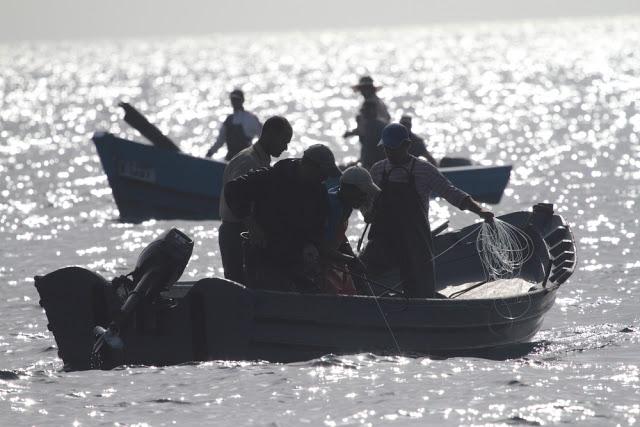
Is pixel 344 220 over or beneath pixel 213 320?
over

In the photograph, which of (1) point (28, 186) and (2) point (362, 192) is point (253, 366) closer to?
(2) point (362, 192)

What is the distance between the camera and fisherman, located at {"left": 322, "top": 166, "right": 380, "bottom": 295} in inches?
492

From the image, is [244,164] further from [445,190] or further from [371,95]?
[371,95]

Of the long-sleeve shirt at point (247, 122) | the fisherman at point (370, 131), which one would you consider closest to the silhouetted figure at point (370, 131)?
the fisherman at point (370, 131)

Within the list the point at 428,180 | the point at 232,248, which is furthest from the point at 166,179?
the point at 428,180

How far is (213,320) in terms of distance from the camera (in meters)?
13.0

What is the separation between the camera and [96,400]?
12336 mm

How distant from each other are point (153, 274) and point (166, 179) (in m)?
12.4

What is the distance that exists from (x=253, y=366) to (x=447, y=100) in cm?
6848

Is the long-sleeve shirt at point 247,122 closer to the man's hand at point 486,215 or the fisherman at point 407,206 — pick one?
the fisherman at point 407,206

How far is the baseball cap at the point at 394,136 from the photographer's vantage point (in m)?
13.3

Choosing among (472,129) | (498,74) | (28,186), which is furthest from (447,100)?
(28,186)

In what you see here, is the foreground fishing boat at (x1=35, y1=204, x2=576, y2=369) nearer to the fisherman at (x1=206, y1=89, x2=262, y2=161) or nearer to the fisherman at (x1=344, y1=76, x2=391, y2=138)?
the fisherman at (x1=344, y1=76, x2=391, y2=138)

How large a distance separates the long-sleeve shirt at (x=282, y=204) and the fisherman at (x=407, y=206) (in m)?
0.81
